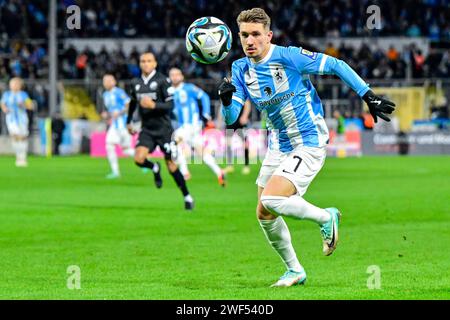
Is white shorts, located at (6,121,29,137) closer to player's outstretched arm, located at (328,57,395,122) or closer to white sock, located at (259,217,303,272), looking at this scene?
white sock, located at (259,217,303,272)

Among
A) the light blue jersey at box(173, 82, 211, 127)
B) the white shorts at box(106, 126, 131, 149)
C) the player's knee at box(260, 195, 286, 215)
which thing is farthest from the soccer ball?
the white shorts at box(106, 126, 131, 149)

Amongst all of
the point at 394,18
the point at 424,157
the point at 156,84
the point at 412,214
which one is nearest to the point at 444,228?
the point at 412,214

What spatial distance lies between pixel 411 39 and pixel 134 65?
439 inches

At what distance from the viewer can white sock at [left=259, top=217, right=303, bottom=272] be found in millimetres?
9648

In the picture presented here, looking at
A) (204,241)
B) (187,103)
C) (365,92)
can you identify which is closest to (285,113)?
(365,92)

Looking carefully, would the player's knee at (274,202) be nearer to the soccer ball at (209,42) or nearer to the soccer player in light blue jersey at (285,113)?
the soccer player in light blue jersey at (285,113)

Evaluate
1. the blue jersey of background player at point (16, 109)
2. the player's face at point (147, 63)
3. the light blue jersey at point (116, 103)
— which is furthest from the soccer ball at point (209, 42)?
the blue jersey of background player at point (16, 109)

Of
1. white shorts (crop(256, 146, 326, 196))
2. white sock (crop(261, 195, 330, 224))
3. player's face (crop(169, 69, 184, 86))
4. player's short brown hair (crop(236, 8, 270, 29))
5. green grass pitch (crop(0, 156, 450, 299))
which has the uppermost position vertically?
player's short brown hair (crop(236, 8, 270, 29))

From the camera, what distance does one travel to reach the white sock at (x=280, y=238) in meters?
9.65

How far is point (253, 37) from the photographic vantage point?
9.26 meters

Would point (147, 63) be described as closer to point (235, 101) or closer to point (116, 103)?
point (235, 101)

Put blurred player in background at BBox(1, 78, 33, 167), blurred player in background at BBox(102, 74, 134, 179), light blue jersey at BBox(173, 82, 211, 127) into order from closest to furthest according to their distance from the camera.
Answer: light blue jersey at BBox(173, 82, 211, 127), blurred player in background at BBox(102, 74, 134, 179), blurred player in background at BBox(1, 78, 33, 167)
